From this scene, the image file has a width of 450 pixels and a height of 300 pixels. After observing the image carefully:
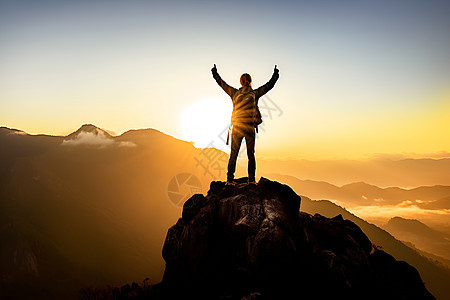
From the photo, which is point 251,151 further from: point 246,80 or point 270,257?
point 270,257

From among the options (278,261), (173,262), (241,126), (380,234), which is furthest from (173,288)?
(380,234)

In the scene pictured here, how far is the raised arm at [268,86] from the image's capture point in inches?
442

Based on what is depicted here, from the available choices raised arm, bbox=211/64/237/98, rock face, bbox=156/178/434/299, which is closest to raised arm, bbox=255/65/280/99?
raised arm, bbox=211/64/237/98

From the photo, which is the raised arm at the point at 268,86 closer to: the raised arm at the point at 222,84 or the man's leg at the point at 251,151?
the raised arm at the point at 222,84

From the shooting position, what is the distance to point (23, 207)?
18162 cm

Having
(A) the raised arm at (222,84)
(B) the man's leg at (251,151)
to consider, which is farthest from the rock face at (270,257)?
(A) the raised arm at (222,84)

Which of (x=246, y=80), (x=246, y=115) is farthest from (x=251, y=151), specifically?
(x=246, y=80)

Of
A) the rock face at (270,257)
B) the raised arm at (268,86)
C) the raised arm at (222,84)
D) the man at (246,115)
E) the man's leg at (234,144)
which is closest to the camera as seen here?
the rock face at (270,257)

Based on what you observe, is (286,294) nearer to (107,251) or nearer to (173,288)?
(173,288)

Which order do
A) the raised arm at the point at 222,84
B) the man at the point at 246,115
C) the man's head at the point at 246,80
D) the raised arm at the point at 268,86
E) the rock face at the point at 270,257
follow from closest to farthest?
1. the rock face at the point at 270,257
2. the raised arm at the point at 268,86
3. the man at the point at 246,115
4. the man's head at the point at 246,80
5. the raised arm at the point at 222,84

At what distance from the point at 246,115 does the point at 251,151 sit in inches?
67.3

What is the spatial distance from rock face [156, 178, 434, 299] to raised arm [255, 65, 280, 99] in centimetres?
406

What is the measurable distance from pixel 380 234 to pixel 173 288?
7664 inches

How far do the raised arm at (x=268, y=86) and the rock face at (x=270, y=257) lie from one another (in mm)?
4055
